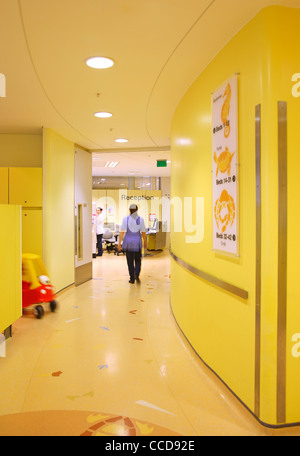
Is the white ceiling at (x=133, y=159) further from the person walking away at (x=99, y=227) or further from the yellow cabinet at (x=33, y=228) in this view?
the yellow cabinet at (x=33, y=228)

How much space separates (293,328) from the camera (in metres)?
2.46

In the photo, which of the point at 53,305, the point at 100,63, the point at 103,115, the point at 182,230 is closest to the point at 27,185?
the point at 103,115

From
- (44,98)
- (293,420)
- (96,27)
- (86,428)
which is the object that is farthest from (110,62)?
(293,420)

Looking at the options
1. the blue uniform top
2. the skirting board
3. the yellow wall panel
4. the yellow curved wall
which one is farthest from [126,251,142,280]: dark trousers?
the yellow curved wall

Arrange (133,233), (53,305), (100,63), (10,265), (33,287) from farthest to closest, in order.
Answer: (133,233), (53,305), (33,287), (10,265), (100,63)

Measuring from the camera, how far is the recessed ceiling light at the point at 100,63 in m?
3.48

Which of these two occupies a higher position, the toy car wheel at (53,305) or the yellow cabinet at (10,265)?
the yellow cabinet at (10,265)

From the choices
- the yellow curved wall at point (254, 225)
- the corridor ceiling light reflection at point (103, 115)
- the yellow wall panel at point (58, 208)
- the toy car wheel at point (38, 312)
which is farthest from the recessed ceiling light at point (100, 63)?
the toy car wheel at point (38, 312)

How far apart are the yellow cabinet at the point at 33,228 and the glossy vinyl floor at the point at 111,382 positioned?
139cm

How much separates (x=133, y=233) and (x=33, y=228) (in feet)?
7.02

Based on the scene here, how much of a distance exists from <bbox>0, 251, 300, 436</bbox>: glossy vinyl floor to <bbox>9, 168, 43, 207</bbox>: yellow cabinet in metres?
2.03

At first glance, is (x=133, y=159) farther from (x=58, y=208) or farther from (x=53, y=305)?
(x=53, y=305)

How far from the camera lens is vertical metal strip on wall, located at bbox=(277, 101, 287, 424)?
2398 mm

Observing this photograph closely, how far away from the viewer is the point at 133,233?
7555mm
